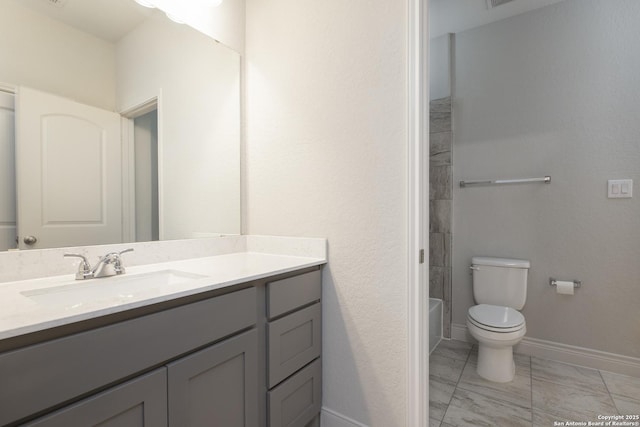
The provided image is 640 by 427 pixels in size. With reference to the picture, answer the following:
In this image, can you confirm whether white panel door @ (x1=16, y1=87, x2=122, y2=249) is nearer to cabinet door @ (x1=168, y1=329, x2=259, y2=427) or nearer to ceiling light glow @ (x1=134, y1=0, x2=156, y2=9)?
ceiling light glow @ (x1=134, y1=0, x2=156, y2=9)

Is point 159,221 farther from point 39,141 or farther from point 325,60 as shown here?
point 325,60

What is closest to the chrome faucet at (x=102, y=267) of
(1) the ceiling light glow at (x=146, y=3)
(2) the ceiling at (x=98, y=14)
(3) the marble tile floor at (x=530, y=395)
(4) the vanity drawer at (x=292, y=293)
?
(4) the vanity drawer at (x=292, y=293)

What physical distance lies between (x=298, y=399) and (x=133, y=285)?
32.7 inches

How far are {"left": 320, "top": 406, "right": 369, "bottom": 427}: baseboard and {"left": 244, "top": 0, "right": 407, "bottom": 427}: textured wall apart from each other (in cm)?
2

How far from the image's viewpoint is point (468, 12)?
7.11 feet

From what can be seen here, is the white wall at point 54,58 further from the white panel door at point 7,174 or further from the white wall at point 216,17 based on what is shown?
the white wall at point 216,17

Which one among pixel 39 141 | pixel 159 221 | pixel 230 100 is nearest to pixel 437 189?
pixel 230 100

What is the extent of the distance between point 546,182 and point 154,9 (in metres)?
2.55

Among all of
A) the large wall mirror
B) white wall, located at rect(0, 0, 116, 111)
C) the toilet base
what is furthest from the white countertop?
the toilet base

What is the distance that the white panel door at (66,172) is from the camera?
104 centimetres

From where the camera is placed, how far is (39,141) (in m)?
1.07

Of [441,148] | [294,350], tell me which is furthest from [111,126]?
[441,148]

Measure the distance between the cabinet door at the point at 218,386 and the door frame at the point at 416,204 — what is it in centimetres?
63

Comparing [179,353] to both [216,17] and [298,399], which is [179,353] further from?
[216,17]
